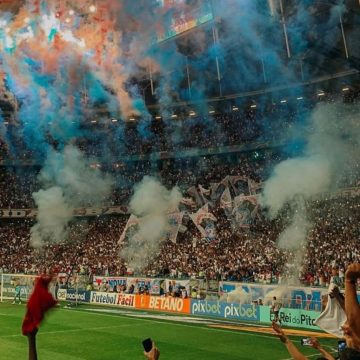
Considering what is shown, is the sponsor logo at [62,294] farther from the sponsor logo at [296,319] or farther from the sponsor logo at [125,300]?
the sponsor logo at [296,319]

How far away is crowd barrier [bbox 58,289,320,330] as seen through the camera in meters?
21.4

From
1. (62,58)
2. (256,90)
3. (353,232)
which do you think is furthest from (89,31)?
(256,90)

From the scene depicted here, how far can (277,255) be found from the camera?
26.8 metres

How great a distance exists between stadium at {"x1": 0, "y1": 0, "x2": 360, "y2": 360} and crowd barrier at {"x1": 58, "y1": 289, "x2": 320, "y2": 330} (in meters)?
0.08

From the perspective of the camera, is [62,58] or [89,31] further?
[62,58]

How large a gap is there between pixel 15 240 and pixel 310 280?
2911 centimetres

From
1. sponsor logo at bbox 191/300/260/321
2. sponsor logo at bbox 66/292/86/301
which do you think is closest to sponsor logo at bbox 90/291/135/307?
sponsor logo at bbox 66/292/86/301

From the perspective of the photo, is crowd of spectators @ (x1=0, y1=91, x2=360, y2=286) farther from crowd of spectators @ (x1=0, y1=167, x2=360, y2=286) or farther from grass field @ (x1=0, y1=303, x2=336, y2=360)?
grass field @ (x1=0, y1=303, x2=336, y2=360)

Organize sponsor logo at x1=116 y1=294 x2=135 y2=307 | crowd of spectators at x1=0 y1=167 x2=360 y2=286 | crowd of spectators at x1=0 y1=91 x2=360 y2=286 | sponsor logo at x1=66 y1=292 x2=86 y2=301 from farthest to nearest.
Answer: sponsor logo at x1=66 y1=292 x2=86 y2=301 → sponsor logo at x1=116 y1=294 x2=135 y2=307 → crowd of spectators at x1=0 y1=91 x2=360 y2=286 → crowd of spectators at x1=0 y1=167 x2=360 y2=286

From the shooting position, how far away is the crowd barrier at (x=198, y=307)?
70.2ft

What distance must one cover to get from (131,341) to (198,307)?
28.6 ft

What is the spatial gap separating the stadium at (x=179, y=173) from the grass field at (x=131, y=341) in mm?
108

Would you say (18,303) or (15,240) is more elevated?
(15,240)

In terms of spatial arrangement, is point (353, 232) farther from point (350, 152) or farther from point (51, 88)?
point (51, 88)
